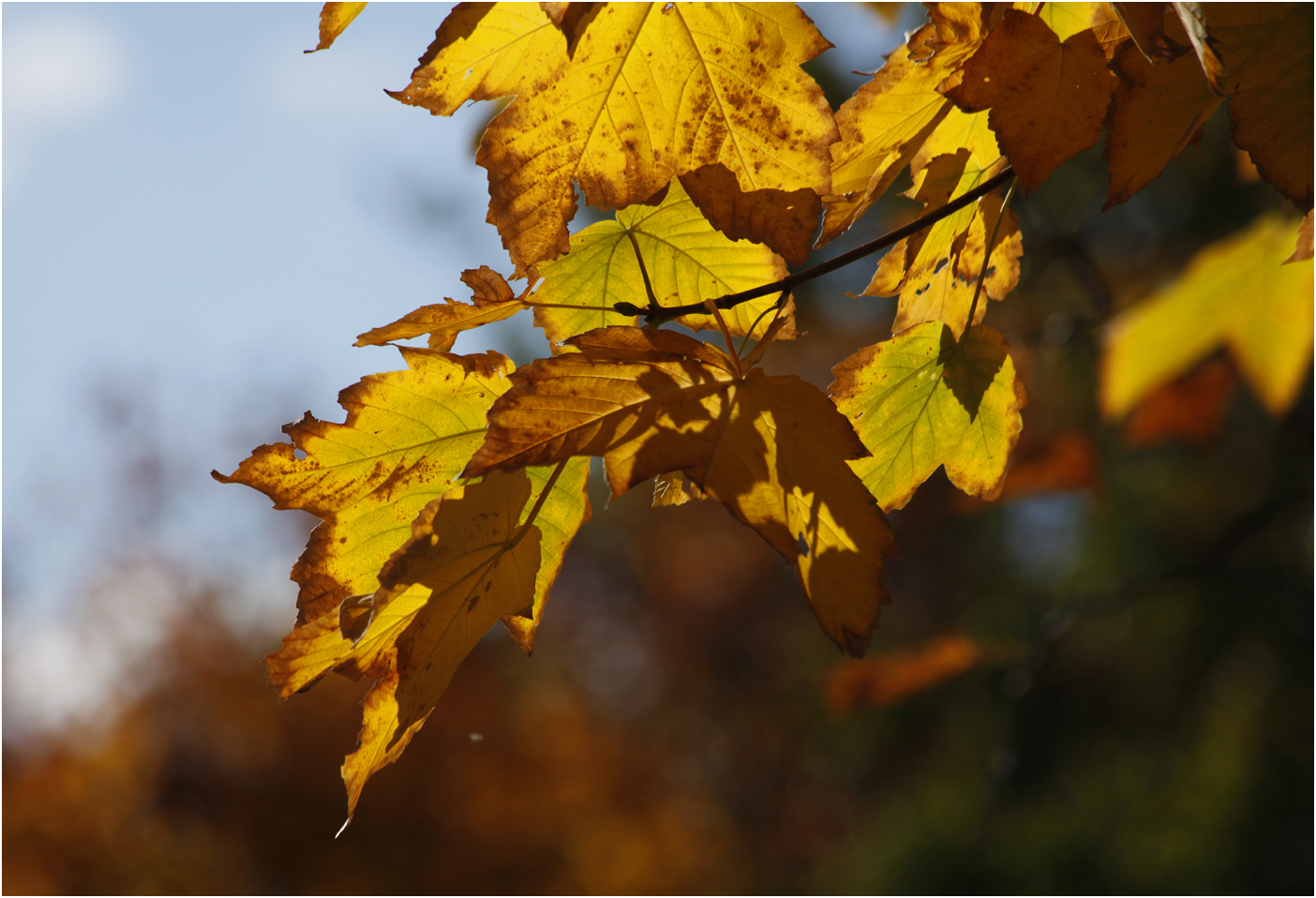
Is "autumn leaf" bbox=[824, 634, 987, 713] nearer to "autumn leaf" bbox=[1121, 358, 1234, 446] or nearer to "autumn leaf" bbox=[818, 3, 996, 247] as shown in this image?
"autumn leaf" bbox=[1121, 358, 1234, 446]

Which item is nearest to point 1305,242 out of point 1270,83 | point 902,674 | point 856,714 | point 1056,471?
point 1270,83

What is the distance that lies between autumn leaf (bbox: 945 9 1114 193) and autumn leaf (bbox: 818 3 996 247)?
0.10 feet

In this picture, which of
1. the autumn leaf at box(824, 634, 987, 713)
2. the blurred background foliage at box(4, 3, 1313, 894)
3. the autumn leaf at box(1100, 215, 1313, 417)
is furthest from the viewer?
the blurred background foliage at box(4, 3, 1313, 894)

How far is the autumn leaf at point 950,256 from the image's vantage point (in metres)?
0.58

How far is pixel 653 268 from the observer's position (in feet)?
1.94

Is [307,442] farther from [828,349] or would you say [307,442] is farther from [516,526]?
[828,349]

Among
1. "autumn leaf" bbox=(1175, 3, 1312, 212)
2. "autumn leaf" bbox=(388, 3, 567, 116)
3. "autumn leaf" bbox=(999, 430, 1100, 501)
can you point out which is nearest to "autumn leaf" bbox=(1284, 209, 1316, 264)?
"autumn leaf" bbox=(1175, 3, 1312, 212)

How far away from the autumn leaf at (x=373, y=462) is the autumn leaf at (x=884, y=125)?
0.79 feet

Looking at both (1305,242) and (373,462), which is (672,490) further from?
(1305,242)

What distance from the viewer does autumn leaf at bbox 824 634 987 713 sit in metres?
1.92

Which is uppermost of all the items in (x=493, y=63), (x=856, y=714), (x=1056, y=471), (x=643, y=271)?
(x=493, y=63)

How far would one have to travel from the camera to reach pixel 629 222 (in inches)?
22.6

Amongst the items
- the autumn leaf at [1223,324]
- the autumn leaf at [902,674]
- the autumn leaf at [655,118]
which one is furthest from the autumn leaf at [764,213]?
the autumn leaf at [902,674]

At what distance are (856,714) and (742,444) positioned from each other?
29.0 feet
